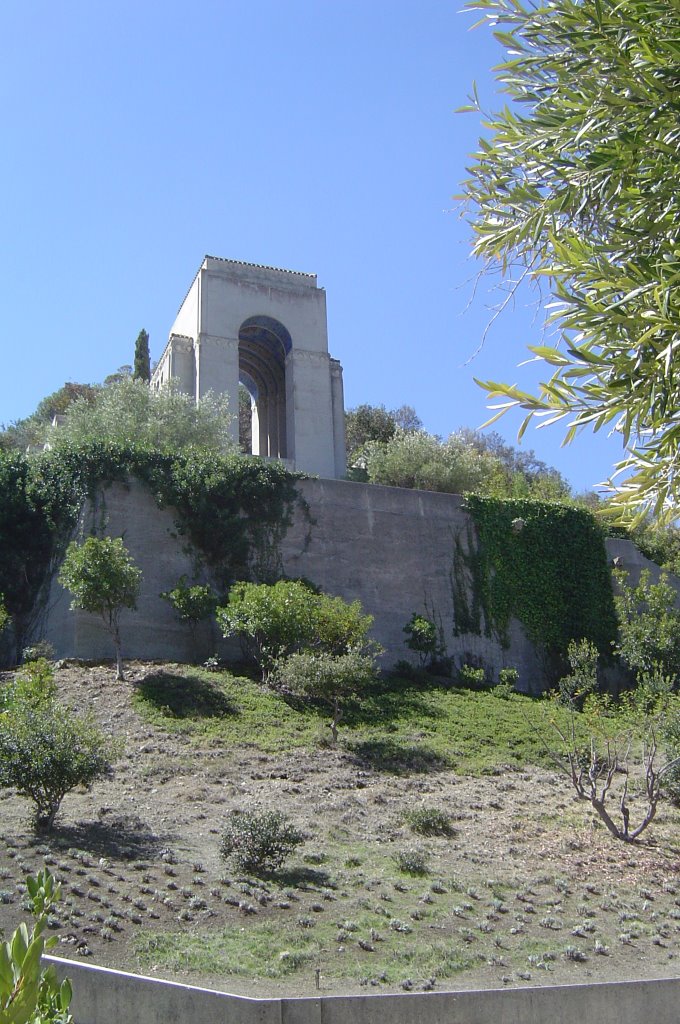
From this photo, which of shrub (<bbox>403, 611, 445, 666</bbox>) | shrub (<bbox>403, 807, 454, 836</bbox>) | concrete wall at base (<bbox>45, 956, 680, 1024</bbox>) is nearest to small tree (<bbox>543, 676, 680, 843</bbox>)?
shrub (<bbox>403, 807, 454, 836</bbox>)

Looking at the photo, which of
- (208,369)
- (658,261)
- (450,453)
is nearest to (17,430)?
(208,369)

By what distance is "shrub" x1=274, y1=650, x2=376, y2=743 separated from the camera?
16.7 metres

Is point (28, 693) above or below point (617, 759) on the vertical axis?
above

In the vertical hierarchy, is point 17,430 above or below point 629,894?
above

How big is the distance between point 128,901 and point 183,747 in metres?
6.54

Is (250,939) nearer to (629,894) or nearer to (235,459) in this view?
(629,894)

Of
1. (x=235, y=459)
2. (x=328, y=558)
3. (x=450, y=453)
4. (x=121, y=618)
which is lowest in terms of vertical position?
(x=121, y=618)

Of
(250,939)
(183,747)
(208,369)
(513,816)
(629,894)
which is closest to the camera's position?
(250,939)

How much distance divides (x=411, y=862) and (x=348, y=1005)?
394 cm

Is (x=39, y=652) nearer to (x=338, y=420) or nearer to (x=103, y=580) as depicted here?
(x=103, y=580)

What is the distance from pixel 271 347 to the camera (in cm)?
3572

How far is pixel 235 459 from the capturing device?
23.7 m

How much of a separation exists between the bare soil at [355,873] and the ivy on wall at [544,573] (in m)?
9.72

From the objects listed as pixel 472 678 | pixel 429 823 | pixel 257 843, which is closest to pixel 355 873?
pixel 257 843
